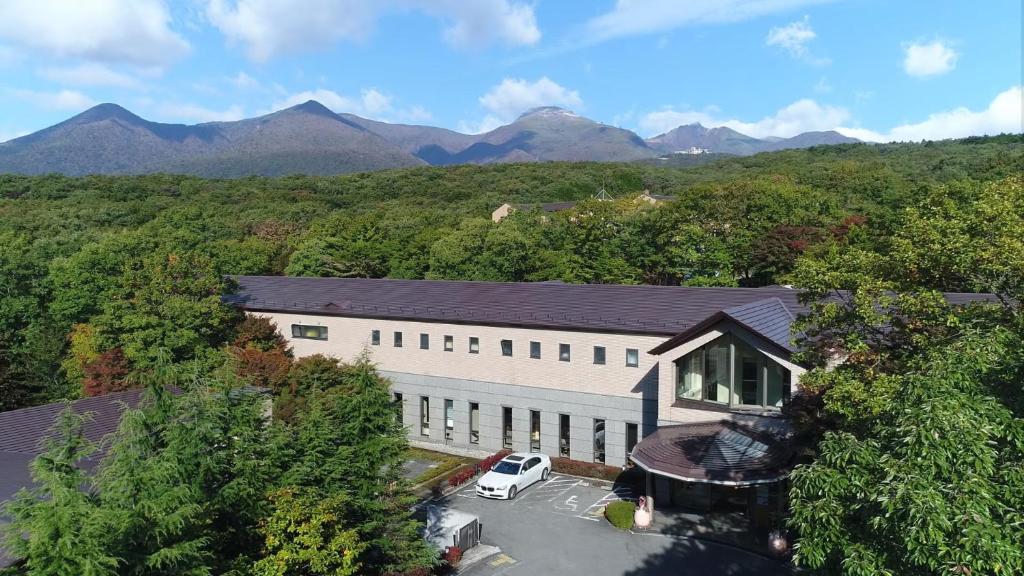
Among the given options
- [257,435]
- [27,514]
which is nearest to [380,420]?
[257,435]

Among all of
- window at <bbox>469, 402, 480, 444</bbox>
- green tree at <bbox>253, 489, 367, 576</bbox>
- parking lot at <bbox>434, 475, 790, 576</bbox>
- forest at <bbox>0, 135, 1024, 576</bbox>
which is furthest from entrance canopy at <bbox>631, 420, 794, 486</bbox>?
window at <bbox>469, 402, 480, 444</bbox>

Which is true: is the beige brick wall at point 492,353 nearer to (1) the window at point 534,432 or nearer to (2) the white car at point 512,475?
(1) the window at point 534,432

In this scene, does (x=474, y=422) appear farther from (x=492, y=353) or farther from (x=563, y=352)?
(x=563, y=352)

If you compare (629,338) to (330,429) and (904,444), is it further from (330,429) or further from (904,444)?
(904,444)

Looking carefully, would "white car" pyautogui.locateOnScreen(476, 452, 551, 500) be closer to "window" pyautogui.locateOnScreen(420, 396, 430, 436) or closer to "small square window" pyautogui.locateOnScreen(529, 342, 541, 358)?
"small square window" pyautogui.locateOnScreen(529, 342, 541, 358)

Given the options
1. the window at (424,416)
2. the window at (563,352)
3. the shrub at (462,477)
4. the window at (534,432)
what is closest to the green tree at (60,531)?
the shrub at (462,477)

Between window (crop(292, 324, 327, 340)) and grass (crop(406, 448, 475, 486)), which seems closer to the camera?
grass (crop(406, 448, 475, 486))

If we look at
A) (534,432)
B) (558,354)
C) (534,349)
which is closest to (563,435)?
(534,432)
